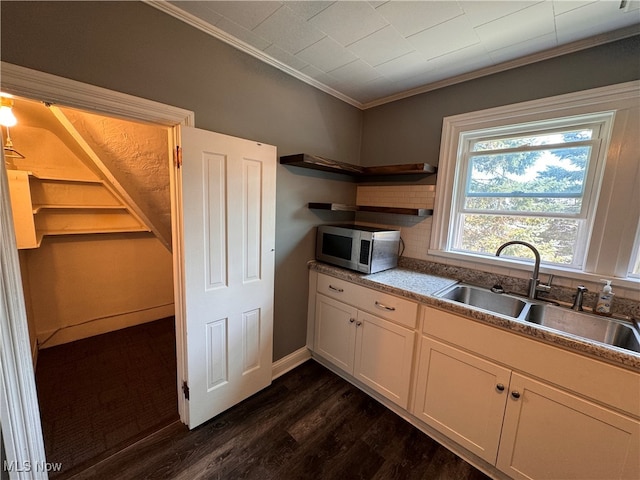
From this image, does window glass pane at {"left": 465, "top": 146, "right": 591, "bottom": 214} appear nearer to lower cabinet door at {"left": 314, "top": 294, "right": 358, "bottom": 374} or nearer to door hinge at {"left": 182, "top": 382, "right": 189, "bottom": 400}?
lower cabinet door at {"left": 314, "top": 294, "right": 358, "bottom": 374}

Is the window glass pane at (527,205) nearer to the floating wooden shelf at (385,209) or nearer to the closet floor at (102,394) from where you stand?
the floating wooden shelf at (385,209)

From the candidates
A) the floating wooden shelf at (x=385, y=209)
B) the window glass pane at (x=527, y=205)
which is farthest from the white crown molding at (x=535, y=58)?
the floating wooden shelf at (x=385, y=209)

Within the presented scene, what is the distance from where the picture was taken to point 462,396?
150cm

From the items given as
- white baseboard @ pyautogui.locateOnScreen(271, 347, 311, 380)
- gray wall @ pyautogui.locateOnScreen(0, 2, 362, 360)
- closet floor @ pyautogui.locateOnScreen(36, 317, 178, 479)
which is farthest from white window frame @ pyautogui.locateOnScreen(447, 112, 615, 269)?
closet floor @ pyautogui.locateOnScreen(36, 317, 178, 479)

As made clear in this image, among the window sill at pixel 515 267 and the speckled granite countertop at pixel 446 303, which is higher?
the window sill at pixel 515 267

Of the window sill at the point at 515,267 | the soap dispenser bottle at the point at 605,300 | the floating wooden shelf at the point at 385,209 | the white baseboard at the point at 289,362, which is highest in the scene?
the floating wooden shelf at the point at 385,209

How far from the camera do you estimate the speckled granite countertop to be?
1071 mm

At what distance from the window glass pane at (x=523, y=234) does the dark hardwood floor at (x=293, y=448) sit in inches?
54.6

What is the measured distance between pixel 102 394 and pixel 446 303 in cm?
252

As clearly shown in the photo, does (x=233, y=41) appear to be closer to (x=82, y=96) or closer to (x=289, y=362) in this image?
(x=82, y=96)

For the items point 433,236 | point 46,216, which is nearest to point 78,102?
point 46,216

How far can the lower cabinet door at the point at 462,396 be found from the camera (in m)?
1.39

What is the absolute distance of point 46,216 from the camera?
2402 mm

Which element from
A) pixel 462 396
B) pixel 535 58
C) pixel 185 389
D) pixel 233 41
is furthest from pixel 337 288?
pixel 535 58
